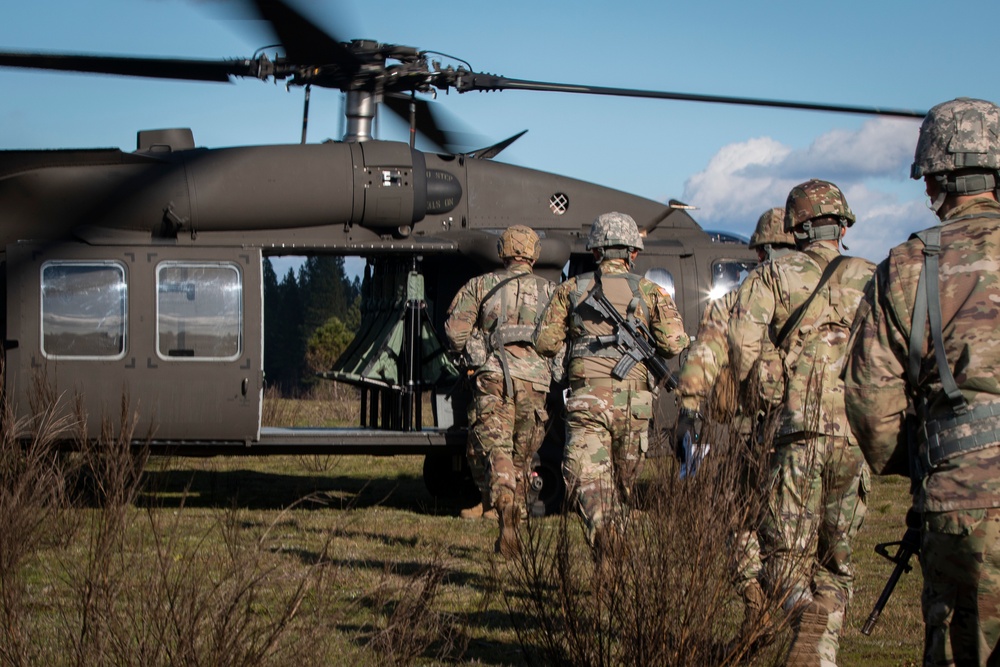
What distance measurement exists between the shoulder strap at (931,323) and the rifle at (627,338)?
10.2 feet

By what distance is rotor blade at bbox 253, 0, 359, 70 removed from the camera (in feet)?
21.9

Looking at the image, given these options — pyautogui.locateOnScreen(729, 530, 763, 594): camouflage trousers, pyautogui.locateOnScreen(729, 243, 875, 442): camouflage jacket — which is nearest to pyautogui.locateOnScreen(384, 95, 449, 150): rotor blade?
pyautogui.locateOnScreen(729, 243, 875, 442): camouflage jacket

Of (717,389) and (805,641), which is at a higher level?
(717,389)

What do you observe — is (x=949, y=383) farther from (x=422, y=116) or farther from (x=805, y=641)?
(x=422, y=116)

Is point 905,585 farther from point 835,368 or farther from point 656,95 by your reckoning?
point 656,95

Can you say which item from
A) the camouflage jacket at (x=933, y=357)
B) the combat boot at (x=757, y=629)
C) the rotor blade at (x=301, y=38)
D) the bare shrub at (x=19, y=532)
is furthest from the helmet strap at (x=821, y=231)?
the bare shrub at (x=19, y=532)

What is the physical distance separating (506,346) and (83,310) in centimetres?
300

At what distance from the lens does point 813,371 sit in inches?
182

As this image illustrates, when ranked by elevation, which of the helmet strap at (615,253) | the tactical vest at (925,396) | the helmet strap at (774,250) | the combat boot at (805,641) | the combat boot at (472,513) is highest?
the helmet strap at (615,253)

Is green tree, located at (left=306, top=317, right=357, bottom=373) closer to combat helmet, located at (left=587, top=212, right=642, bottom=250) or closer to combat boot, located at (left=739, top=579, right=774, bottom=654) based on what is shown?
combat helmet, located at (left=587, top=212, right=642, bottom=250)

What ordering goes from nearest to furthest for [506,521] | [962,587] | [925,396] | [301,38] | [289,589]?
[962,587]
[925,396]
[289,589]
[506,521]
[301,38]

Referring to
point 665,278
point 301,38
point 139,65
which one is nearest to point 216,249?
point 139,65

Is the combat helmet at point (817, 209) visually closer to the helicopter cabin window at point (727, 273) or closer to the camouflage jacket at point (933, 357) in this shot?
the camouflage jacket at point (933, 357)

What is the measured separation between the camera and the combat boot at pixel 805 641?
4.24 metres
